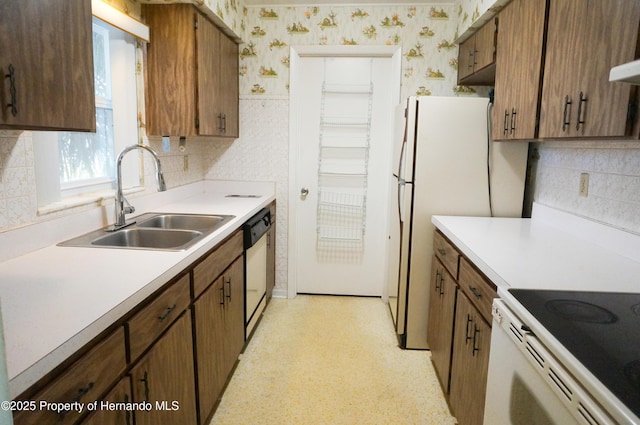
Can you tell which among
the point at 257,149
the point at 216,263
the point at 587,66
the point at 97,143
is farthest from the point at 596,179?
the point at 97,143

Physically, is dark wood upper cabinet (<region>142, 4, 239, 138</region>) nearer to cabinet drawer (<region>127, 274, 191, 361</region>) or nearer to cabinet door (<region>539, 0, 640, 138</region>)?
cabinet drawer (<region>127, 274, 191, 361</region>)

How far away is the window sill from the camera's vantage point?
1.66 metres

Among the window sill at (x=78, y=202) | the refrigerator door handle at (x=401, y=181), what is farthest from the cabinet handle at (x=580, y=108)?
the window sill at (x=78, y=202)

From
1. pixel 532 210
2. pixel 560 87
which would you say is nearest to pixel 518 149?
pixel 532 210

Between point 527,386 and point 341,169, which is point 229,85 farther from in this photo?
point 527,386

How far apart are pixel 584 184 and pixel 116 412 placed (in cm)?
220

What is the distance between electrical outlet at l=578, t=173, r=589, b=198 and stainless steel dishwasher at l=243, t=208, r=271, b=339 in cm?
183

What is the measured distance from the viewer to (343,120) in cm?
341

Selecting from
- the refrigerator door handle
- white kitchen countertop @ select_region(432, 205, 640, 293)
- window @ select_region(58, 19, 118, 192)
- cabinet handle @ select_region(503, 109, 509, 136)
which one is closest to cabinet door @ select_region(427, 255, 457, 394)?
white kitchen countertop @ select_region(432, 205, 640, 293)

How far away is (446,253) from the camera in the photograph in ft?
7.19

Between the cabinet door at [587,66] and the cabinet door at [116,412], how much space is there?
1698 millimetres

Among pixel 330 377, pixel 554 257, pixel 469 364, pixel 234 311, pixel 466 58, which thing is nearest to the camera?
pixel 554 257

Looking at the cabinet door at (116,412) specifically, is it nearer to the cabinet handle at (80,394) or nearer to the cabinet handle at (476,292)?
the cabinet handle at (80,394)

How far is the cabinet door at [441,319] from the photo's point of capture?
2.06m
